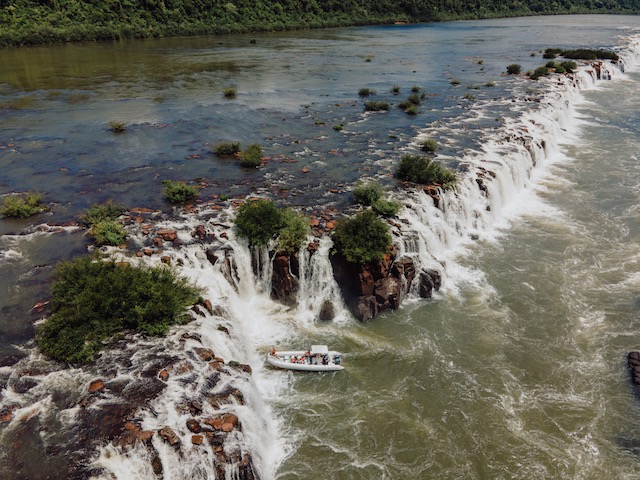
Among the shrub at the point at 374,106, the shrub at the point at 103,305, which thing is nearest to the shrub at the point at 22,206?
the shrub at the point at 103,305

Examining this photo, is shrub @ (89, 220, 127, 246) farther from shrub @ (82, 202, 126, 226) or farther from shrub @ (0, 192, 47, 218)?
shrub @ (0, 192, 47, 218)

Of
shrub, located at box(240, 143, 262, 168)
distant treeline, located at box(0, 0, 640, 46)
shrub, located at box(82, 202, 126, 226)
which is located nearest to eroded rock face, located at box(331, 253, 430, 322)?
shrub, located at box(240, 143, 262, 168)

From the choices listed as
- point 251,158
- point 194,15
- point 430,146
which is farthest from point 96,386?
point 194,15

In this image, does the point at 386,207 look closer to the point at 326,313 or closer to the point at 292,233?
the point at 292,233

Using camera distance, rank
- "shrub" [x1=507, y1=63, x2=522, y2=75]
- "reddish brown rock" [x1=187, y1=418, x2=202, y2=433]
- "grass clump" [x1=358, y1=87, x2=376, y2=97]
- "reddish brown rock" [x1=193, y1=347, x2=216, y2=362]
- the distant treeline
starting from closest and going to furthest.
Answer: "reddish brown rock" [x1=187, y1=418, x2=202, y2=433]
"reddish brown rock" [x1=193, y1=347, x2=216, y2=362]
"grass clump" [x1=358, y1=87, x2=376, y2=97]
"shrub" [x1=507, y1=63, x2=522, y2=75]
the distant treeline

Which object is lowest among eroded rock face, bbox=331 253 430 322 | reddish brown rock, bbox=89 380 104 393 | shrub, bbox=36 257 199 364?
eroded rock face, bbox=331 253 430 322
